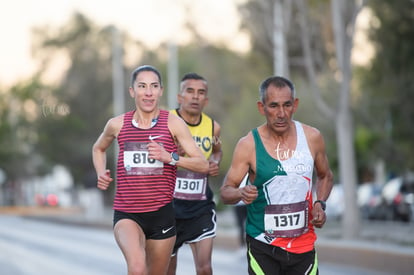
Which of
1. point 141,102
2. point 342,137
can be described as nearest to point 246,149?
point 141,102

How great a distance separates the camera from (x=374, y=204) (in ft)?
108

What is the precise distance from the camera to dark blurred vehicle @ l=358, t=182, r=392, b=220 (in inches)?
1244

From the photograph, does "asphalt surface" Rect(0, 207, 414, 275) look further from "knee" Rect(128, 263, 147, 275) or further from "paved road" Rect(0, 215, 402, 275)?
"knee" Rect(128, 263, 147, 275)

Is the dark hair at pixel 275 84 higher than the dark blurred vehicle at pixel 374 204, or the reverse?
the dark hair at pixel 275 84

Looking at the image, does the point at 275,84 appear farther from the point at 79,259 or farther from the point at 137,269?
the point at 79,259

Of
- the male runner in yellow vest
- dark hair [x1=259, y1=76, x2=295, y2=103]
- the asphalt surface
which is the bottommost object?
the asphalt surface

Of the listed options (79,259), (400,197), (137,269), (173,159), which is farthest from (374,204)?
(137,269)

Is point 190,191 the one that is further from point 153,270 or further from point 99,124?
point 99,124

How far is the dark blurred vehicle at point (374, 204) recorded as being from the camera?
104ft

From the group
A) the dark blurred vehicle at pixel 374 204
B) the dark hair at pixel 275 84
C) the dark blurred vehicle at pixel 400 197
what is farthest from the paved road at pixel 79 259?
the dark blurred vehicle at pixel 374 204

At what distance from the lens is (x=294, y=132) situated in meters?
6.60

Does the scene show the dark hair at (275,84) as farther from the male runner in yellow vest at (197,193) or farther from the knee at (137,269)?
the male runner in yellow vest at (197,193)

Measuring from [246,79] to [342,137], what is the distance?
3524 cm

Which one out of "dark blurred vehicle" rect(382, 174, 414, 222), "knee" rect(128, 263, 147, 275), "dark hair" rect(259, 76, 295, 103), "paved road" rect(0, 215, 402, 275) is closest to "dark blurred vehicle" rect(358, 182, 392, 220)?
"dark blurred vehicle" rect(382, 174, 414, 222)
